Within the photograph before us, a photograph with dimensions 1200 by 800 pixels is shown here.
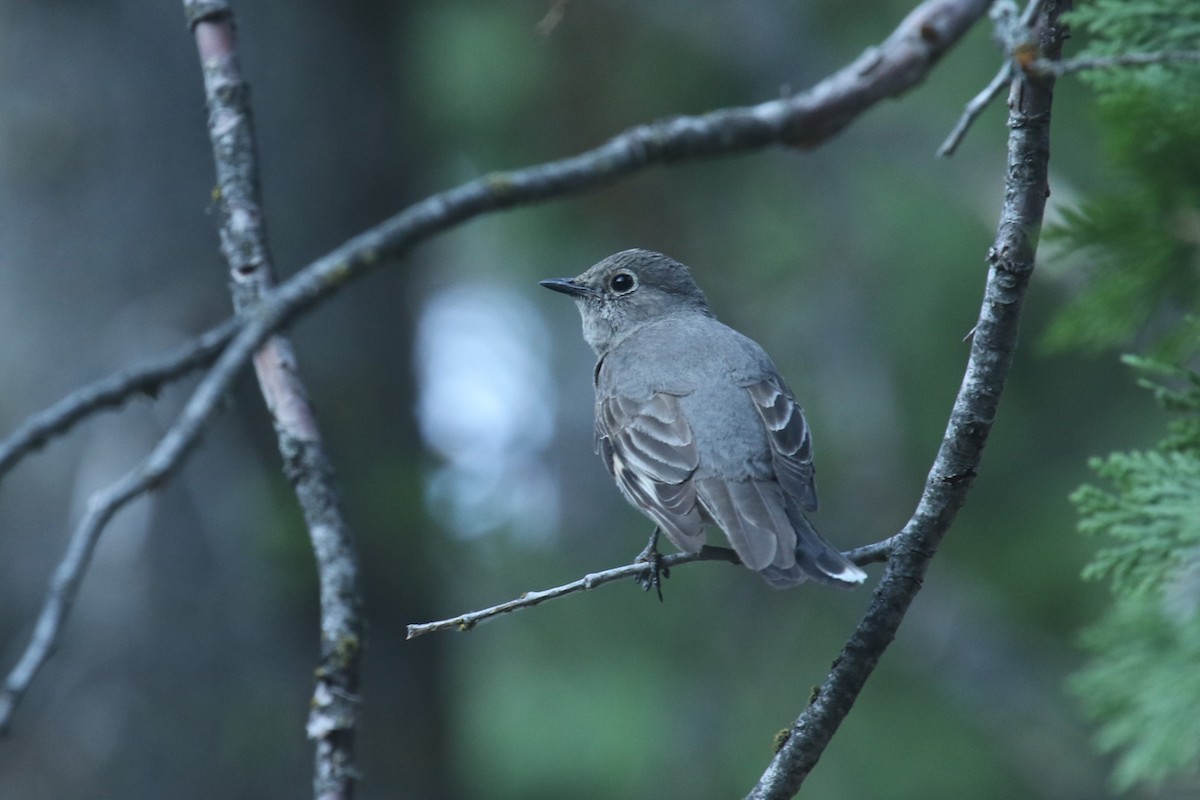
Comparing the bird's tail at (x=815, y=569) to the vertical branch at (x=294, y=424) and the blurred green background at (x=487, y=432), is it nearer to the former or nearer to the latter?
the vertical branch at (x=294, y=424)

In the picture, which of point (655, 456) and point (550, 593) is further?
point (655, 456)

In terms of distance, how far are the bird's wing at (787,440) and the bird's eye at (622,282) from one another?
1238mm

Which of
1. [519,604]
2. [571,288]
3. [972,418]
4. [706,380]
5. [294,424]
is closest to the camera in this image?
[972,418]

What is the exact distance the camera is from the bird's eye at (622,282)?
4988 millimetres

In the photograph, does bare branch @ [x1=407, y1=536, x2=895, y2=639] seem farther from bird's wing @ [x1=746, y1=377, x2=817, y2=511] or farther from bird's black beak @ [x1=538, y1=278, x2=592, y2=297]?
bird's black beak @ [x1=538, y1=278, x2=592, y2=297]

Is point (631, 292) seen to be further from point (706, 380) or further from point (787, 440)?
point (787, 440)

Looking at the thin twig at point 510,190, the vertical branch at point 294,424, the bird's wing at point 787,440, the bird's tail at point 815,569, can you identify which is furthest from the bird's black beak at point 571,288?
the bird's tail at point 815,569

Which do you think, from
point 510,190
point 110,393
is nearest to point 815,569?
point 510,190

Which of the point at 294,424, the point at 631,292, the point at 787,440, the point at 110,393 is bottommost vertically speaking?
the point at 787,440

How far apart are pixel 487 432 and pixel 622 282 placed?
18.9 feet

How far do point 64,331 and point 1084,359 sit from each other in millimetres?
6227

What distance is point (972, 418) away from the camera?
211cm

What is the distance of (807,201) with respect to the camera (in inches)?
327

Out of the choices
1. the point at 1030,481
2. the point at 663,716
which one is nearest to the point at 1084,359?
the point at 1030,481
